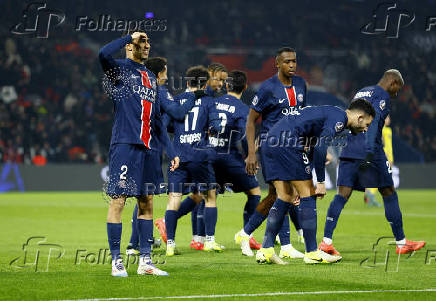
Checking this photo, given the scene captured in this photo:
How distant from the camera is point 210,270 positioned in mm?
7730

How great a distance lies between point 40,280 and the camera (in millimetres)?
6840

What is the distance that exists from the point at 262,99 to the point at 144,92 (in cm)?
201

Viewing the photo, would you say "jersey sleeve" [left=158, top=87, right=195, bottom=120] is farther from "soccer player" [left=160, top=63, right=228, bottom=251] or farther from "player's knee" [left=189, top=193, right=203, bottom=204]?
"player's knee" [left=189, top=193, right=203, bottom=204]

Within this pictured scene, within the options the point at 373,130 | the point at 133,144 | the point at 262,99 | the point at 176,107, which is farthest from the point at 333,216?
the point at 133,144

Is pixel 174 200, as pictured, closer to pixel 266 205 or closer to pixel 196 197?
pixel 196 197

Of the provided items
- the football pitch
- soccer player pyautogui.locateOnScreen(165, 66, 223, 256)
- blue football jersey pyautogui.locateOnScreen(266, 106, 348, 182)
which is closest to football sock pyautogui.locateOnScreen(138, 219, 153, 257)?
the football pitch

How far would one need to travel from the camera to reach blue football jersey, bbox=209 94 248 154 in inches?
416

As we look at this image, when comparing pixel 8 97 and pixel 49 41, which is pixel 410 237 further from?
pixel 49 41

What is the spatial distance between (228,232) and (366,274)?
548 centimetres

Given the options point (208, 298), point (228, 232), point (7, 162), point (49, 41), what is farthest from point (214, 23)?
point (208, 298)

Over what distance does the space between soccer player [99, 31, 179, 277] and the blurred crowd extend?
19000 mm

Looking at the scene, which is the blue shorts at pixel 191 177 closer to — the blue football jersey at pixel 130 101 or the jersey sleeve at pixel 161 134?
the jersey sleeve at pixel 161 134

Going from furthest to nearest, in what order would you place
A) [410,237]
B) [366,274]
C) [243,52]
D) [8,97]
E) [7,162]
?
1. [243,52]
2. [8,97]
3. [7,162]
4. [410,237]
5. [366,274]

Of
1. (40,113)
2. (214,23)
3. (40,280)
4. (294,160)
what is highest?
(214,23)
